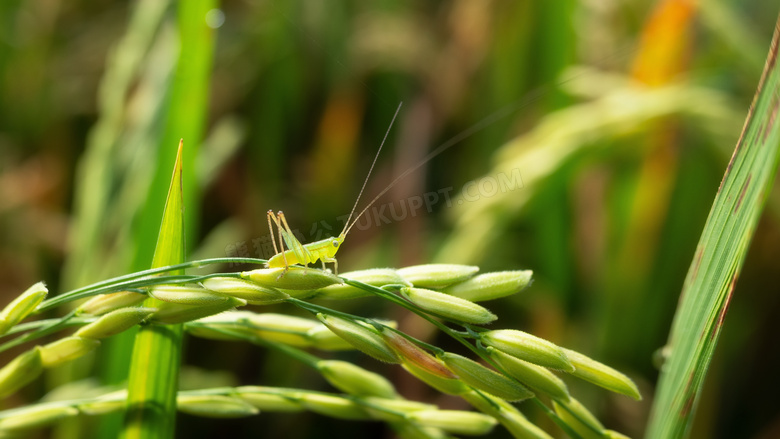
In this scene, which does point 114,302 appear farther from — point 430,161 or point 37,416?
point 430,161

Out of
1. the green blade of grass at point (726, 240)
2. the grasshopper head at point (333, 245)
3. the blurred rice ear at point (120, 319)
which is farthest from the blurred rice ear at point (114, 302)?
the green blade of grass at point (726, 240)

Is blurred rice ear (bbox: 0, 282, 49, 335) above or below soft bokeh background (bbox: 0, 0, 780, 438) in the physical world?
below

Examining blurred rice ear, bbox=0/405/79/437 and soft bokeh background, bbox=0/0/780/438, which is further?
soft bokeh background, bbox=0/0/780/438

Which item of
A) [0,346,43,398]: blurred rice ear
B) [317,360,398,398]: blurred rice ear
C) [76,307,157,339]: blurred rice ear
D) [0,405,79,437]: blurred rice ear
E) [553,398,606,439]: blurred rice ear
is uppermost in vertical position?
[76,307,157,339]: blurred rice ear

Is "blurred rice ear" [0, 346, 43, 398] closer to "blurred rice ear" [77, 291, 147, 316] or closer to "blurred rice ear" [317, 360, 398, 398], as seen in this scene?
"blurred rice ear" [77, 291, 147, 316]

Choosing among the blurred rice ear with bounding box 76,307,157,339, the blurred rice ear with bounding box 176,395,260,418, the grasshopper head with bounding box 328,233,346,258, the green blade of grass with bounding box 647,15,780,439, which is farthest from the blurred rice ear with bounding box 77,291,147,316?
the green blade of grass with bounding box 647,15,780,439

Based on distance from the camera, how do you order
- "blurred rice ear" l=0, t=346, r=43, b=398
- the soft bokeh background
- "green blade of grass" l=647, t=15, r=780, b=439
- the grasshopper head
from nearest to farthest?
1. "green blade of grass" l=647, t=15, r=780, b=439
2. "blurred rice ear" l=0, t=346, r=43, b=398
3. the grasshopper head
4. the soft bokeh background

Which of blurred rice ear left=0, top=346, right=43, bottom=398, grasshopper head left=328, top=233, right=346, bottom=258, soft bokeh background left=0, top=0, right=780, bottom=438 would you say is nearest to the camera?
blurred rice ear left=0, top=346, right=43, bottom=398

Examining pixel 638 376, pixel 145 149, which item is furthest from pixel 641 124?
pixel 145 149
